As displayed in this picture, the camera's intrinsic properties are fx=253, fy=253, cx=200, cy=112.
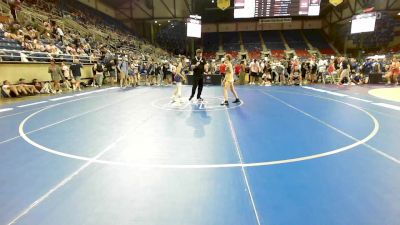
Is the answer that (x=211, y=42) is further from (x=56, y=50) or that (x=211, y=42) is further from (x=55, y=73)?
(x=55, y=73)

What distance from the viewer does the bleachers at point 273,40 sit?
46.0 metres

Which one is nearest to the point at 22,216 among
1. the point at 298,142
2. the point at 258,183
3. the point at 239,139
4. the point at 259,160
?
the point at 258,183

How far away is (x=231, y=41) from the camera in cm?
4812

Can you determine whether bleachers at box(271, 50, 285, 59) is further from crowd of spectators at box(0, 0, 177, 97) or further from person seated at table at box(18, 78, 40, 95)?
person seated at table at box(18, 78, 40, 95)

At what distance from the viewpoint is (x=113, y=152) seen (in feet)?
14.6

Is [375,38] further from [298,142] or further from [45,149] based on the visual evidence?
[45,149]

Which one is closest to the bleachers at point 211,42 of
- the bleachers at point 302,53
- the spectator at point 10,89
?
the bleachers at point 302,53

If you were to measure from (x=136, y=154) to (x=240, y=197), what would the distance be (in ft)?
7.00

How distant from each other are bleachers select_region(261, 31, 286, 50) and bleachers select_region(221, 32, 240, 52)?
5.27 m

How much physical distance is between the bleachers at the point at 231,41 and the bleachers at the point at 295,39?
9.34 metres

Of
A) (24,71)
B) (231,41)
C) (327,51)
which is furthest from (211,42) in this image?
(24,71)

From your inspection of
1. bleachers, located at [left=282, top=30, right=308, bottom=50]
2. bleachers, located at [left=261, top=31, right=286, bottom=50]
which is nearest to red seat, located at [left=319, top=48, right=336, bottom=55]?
bleachers, located at [left=282, top=30, right=308, bottom=50]

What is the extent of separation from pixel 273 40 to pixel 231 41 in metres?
7.88

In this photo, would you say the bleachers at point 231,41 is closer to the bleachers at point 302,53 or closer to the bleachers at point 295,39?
the bleachers at point 295,39
